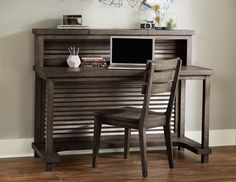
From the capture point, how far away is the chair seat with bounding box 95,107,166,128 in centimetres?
430

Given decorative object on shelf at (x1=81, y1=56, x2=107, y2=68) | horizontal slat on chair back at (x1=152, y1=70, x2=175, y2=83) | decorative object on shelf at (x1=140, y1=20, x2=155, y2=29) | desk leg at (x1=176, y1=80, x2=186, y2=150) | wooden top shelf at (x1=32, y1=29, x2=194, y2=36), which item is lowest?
desk leg at (x1=176, y1=80, x2=186, y2=150)

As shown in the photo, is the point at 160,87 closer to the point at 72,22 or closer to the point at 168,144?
the point at 168,144

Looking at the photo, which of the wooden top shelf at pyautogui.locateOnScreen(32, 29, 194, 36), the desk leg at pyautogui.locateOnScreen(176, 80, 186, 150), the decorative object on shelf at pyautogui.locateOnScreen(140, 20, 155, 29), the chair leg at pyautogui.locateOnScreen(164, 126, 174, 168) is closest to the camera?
the chair leg at pyautogui.locateOnScreen(164, 126, 174, 168)

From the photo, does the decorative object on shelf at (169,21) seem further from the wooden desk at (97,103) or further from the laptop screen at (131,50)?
the wooden desk at (97,103)

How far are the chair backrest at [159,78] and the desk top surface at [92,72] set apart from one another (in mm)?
216

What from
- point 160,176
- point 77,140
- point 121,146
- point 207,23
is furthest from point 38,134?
point 207,23

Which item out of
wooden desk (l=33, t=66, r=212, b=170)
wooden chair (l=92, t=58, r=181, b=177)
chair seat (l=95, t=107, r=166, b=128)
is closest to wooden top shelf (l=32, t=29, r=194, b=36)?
wooden desk (l=33, t=66, r=212, b=170)

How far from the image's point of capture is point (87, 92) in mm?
4922

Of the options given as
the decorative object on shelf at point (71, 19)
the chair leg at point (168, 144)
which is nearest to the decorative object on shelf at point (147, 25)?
the decorative object on shelf at point (71, 19)

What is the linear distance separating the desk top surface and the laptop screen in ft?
0.59

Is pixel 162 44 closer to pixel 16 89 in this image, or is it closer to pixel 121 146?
pixel 121 146

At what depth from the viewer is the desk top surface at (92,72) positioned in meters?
4.35

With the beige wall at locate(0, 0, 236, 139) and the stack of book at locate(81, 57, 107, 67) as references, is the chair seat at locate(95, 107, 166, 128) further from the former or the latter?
the beige wall at locate(0, 0, 236, 139)

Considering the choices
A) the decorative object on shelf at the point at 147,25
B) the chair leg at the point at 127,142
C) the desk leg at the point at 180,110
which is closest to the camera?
the chair leg at the point at 127,142
